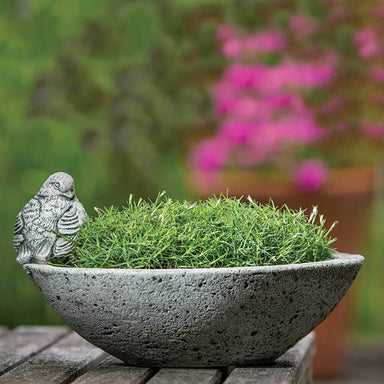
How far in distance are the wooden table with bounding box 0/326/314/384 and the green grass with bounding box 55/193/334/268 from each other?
0.22m

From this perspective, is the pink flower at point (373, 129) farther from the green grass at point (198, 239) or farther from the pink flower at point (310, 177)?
the green grass at point (198, 239)

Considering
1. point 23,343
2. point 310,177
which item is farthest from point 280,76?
point 23,343

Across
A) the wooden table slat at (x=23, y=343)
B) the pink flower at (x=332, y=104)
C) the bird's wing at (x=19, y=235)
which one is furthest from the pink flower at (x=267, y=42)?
the bird's wing at (x=19, y=235)

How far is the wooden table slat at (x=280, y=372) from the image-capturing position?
1593 millimetres

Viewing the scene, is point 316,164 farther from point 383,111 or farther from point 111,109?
point 111,109

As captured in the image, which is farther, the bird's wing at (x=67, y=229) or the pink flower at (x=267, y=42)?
the pink flower at (x=267, y=42)

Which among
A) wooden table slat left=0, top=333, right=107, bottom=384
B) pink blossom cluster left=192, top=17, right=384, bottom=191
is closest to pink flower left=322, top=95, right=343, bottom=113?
pink blossom cluster left=192, top=17, right=384, bottom=191

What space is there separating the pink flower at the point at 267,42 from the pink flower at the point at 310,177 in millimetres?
855

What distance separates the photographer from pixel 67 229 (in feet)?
5.61

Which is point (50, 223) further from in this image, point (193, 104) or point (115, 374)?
point (193, 104)

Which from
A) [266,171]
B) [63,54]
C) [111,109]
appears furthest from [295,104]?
[63,54]

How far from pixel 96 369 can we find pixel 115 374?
7 cm

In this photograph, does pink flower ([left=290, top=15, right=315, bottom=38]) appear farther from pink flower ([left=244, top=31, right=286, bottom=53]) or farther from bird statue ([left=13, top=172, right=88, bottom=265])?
bird statue ([left=13, top=172, right=88, bottom=265])

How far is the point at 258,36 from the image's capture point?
15.4ft
